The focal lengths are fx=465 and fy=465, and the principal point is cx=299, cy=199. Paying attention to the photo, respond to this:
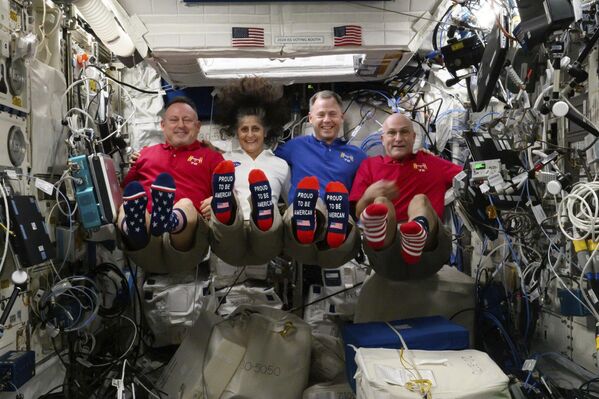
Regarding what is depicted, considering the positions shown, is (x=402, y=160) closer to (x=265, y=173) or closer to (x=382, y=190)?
(x=382, y=190)

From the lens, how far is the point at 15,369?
2.36 m

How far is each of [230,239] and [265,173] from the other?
2.76 feet

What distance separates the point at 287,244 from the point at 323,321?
1375 millimetres

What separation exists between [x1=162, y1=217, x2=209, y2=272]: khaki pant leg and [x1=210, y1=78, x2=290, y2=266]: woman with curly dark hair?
7cm

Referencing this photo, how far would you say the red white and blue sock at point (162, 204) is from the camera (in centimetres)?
241

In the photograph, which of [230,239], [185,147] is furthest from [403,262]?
[185,147]

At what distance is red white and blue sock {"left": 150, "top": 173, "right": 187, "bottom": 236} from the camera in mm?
2408

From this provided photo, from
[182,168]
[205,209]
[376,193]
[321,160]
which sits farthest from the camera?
[321,160]

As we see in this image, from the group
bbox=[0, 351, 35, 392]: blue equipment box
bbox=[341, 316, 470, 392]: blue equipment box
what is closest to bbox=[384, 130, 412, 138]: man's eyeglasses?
bbox=[341, 316, 470, 392]: blue equipment box

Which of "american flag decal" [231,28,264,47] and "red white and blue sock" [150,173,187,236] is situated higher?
"american flag decal" [231,28,264,47]

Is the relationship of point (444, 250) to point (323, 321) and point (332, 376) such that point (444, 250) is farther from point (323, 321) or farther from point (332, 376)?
point (323, 321)

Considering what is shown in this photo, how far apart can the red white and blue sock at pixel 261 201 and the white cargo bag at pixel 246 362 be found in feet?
2.41

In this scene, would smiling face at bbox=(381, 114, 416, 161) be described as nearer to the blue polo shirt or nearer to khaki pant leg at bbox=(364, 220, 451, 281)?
the blue polo shirt

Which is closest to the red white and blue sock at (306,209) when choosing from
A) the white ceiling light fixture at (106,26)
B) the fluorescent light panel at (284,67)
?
the white ceiling light fixture at (106,26)
